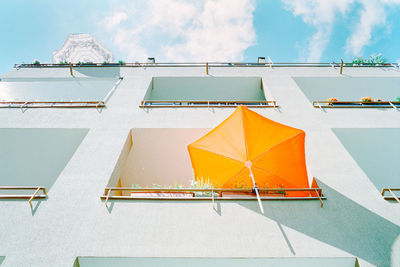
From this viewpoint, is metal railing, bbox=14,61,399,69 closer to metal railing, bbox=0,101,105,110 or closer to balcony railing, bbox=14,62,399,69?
balcony railing, bbox=14,62,399,69

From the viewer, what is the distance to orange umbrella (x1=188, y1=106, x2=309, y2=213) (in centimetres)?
570

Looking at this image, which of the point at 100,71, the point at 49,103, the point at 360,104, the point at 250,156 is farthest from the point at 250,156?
the point at 100,71

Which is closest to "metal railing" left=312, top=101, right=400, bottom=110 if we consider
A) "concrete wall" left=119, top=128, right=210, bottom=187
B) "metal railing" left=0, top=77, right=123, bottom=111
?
"concrete wall" left=119, top=128, right=210, bottom=187

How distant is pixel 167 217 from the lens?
5355 mm

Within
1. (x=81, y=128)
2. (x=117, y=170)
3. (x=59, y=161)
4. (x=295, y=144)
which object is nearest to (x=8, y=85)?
(x=59, y=161)

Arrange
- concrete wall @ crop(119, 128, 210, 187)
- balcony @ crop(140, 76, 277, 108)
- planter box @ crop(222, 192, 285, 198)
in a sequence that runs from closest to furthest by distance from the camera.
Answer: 1. planter box @ crop(222, 192, 285, 198)
2. concrete wall @ crop(119, 128, 210, 187)
3. balcony @ crop(140, 76, 277, 108)

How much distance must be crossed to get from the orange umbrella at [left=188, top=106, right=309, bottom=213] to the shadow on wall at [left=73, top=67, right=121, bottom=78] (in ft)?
28.9

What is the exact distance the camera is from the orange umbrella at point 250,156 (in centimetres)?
570

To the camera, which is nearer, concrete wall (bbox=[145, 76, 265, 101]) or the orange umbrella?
the orange umbrella

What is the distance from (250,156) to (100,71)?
A: 36.8 feet

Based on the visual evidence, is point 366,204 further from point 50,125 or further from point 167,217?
point 50,125

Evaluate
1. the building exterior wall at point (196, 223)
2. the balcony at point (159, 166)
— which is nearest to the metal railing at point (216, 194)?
the balcony at point (159, 166)

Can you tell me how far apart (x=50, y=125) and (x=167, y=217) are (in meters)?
6.21

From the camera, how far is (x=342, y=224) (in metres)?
5.23
